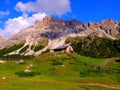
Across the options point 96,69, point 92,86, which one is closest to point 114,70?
point 96,69

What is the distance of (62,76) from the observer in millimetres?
83188

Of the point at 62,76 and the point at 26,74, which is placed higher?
the point at 26,74

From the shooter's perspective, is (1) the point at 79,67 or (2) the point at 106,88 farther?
(1) the point at 79,67

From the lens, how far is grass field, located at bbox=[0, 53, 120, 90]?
66.2m

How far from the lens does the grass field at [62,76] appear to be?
6618 centimetres

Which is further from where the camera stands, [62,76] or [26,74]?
[26,74]

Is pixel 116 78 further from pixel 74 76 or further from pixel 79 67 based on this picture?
pixel 79 67

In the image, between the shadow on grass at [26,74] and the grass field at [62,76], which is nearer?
the grass field at [62,76]

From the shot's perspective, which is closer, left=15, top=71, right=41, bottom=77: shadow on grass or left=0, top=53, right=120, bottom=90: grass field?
left=0, top=53, right=120, bottom=90: grass field

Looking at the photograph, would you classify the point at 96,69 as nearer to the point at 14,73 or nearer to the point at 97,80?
the point at 97,80

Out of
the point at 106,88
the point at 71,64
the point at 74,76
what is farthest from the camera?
the point at 71,64

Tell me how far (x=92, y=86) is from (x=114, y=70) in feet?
86.5

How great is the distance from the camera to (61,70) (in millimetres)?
90188

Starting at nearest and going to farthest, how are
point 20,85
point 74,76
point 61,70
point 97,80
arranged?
point 20,85
point 97,80
point 74,76
point 61,70
